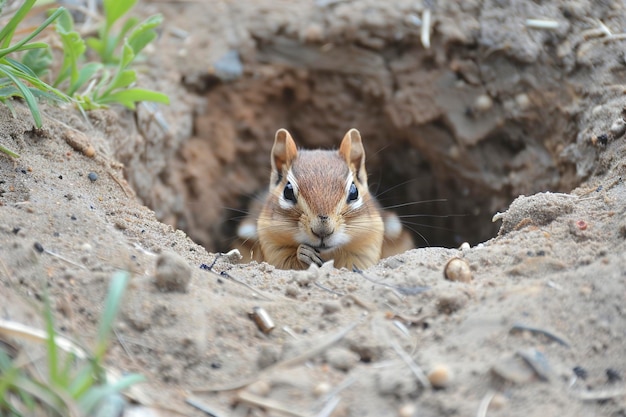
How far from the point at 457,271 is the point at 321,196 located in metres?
1.62

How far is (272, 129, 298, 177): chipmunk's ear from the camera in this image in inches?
195

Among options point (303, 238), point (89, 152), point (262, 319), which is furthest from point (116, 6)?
point (262, 319)

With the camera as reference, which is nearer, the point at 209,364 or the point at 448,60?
the point at 209,364

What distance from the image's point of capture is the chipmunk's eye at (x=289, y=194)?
4.58m

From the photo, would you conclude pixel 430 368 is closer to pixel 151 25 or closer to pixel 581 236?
Answer: pixel 581 236

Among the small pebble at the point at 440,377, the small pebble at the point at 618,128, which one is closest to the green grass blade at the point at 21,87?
the small pebble at the point at 440,377

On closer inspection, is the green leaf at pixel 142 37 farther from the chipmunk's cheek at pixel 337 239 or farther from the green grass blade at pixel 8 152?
the chipmunk's cheek at pixel 337 239

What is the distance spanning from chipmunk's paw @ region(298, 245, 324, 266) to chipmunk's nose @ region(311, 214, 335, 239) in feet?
0.53

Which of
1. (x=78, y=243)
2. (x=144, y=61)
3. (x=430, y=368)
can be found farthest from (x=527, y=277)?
(x=144, y=61)

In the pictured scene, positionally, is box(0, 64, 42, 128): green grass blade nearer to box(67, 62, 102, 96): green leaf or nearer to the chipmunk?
box(67, 62, 102, 96): green leaf

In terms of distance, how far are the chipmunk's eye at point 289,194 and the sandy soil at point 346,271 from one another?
910 mm

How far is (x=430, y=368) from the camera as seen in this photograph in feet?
7.48

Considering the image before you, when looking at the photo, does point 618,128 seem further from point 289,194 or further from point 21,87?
point 21,87

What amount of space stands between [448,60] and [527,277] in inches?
122
